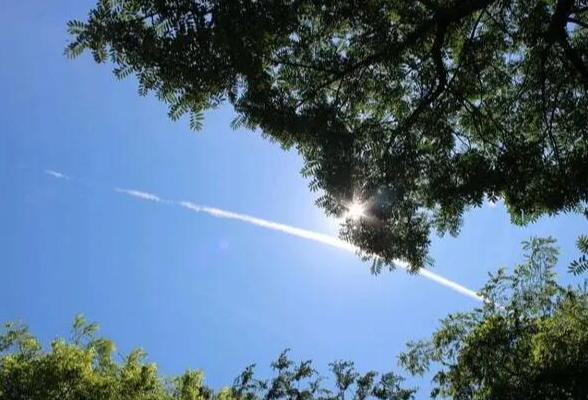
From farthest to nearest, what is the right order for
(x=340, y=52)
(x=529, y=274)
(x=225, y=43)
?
(x=529, y=274), (x=340, y=52), (x=225, y=43)

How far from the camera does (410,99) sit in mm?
8250

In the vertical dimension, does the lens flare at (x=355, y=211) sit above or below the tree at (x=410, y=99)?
below

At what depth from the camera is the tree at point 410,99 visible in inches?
263

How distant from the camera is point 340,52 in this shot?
7828 mm

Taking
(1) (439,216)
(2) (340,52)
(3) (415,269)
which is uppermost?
(2) (340,52)

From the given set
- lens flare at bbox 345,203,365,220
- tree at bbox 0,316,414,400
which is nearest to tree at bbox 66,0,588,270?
lens flare at bbox 345,203,365,220

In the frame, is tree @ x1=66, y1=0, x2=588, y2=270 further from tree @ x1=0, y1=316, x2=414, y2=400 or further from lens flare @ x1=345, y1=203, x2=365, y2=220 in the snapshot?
tree @ x1=0, y1=316, x2=414, y2=400

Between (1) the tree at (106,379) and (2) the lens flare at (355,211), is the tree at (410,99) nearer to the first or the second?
(2) the lens flare at (355,211)

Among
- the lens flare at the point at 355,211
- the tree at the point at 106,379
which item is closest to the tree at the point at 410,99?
the lens flare at the point at 355,211

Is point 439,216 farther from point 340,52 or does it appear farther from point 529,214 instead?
point 340,52

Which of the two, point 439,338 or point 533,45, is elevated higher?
point 533,45

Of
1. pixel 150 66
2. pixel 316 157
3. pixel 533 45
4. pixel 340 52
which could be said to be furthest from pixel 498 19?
pixel 150 66

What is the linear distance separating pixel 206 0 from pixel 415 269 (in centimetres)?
488

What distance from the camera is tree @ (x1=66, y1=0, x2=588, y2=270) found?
6688mm
